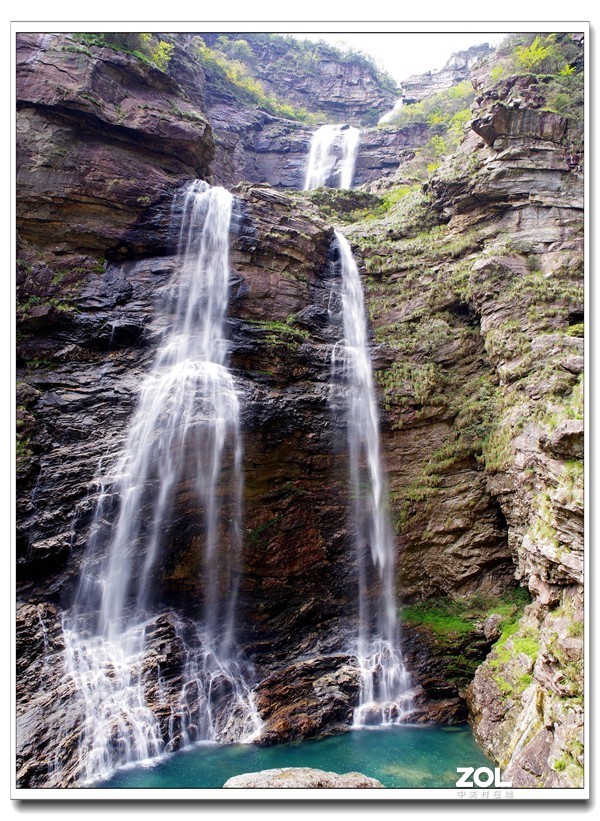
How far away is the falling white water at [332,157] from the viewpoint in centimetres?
2452

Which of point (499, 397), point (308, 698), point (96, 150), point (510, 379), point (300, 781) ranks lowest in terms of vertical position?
point (308, 698)

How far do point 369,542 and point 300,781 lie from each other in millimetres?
5680

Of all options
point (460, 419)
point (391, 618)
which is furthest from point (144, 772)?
point (460, 419)

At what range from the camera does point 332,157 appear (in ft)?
82.7

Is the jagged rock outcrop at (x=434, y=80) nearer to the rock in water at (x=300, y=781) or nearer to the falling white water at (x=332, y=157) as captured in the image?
the falling white water at (x=332, y=157)

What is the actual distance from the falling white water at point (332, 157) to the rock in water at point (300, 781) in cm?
2344

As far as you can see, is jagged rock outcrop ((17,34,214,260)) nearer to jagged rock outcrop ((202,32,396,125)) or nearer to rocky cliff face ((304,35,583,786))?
rocky cliff face ((304,35,583,786))

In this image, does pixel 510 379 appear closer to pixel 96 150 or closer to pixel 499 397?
pixel 499 397

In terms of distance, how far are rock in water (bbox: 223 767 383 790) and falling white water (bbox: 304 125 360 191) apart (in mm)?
23443

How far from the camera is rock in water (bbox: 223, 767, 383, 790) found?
18.0ft

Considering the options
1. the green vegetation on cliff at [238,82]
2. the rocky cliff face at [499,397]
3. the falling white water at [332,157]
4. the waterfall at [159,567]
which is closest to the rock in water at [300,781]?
the rocky cliff face at [499,397]

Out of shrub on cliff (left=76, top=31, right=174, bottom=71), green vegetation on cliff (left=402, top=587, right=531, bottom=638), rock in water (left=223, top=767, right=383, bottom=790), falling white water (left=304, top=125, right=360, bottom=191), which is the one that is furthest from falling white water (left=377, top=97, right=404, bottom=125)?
rock in water (left=223, top=767, right=383, bottom=790)

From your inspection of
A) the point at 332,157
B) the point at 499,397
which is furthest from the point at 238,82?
the point at 499,397
